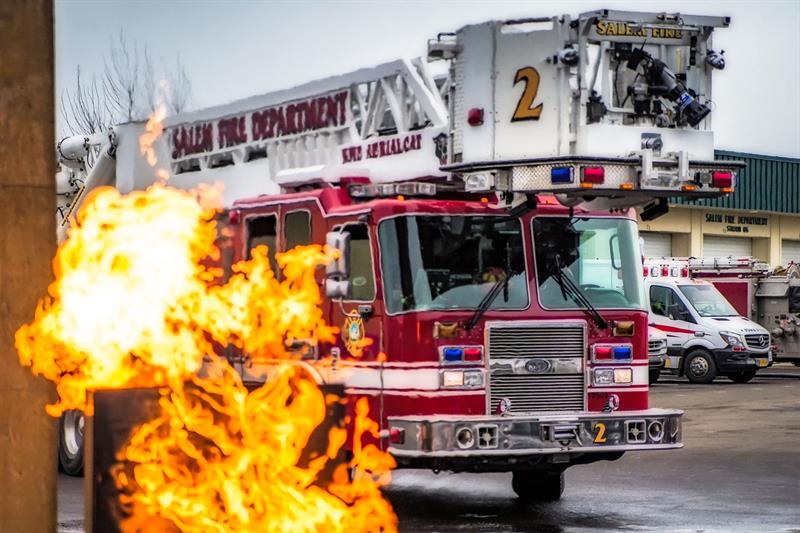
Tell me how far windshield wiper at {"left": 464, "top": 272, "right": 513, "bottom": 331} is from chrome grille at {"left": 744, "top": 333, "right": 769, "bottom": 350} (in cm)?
1822

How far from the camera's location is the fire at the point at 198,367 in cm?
875

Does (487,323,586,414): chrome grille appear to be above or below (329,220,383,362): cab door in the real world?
below

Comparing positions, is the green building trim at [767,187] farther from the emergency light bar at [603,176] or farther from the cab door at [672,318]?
the emergency light bar at [603,176]

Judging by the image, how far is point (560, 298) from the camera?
12.0 m

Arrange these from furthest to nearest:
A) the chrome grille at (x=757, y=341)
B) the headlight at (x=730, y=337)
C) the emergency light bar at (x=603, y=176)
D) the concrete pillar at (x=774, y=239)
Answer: the concrete pillar at (x=774, y=239)
the chrome grille at (x=757, y=341)
the headlight at (x=730, y=337)
the emergency light bar at (x=603, y=176)

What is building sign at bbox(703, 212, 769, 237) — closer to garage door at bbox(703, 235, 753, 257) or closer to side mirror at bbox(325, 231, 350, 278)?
garage door at bbox(703, 235, 753, 257)

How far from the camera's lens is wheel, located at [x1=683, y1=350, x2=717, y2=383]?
95.9 feet

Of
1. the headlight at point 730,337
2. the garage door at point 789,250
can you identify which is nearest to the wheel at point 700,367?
the headlight at point 730,337

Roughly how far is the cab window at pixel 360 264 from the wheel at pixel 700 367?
18572 mm

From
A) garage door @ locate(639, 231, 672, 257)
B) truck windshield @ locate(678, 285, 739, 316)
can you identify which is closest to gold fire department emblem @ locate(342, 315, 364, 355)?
truck windshield @ locate(678, 285, 739, 316)

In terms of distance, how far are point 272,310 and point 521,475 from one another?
2980 millimetres

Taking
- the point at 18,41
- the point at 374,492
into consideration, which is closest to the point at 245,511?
the point at 374,492

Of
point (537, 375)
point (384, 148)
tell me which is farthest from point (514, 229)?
point (384, 148)

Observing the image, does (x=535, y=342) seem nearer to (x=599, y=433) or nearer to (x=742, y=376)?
(x=599, y=433)
